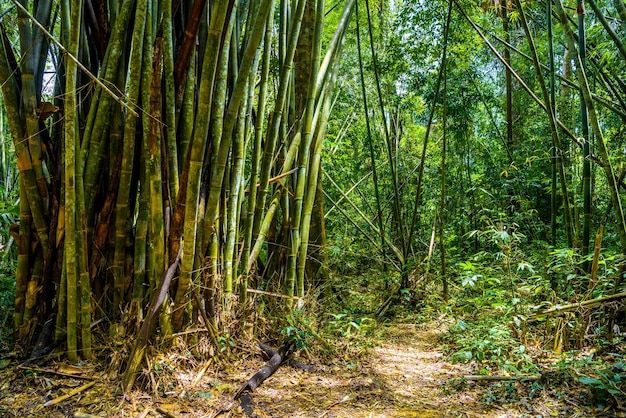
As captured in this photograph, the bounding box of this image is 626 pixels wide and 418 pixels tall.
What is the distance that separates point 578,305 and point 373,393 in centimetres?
108

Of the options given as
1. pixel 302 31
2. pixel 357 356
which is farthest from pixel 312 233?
pixel 302 31

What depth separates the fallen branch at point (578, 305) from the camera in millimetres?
1987

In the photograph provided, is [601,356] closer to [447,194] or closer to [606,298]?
[606,298]

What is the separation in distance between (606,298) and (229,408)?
Answer: 1742 millimetres

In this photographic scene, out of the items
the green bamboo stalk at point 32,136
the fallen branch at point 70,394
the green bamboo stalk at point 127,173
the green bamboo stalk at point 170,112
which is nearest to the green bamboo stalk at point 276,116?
the green bamboo stalk at point 170,112

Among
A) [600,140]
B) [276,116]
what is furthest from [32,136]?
[600,140]

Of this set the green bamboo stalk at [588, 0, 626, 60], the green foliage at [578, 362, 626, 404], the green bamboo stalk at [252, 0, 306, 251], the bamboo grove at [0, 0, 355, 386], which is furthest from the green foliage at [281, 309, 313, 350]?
the green bamboo stalk at [588, 0, 626, 60]

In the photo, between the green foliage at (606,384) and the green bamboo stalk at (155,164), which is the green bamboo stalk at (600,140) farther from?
the green bamboo stalk at (155,164)

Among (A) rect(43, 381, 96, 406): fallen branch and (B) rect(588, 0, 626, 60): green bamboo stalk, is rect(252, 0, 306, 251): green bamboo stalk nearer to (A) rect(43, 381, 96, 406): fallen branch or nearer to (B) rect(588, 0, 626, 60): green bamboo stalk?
(A) rect(43, 381, 96, 406): fallen branch

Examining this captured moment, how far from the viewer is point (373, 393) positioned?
77.0 inches

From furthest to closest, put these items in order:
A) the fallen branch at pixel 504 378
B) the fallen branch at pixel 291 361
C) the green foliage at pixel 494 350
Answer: the fallen branch at pixel 291 361 < the green foliage at pixel 494 350 < the fallen branch at pixel 504 378

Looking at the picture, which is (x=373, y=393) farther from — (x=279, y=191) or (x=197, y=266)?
(x=279, y=191)

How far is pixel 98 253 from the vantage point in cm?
191

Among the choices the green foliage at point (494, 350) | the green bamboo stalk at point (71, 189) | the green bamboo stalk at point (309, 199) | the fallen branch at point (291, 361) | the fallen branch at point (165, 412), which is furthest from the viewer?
the green bamboo stalk at point (309, 199)
